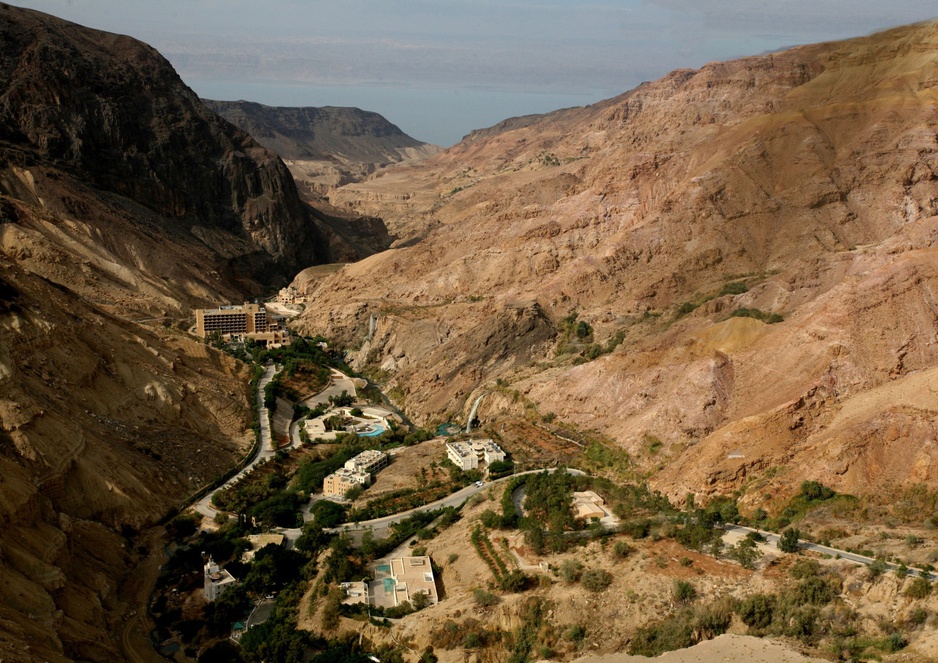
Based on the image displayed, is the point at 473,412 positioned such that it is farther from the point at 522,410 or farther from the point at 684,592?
the point at 684,592

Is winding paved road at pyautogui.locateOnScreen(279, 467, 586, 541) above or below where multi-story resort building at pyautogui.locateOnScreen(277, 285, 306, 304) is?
below

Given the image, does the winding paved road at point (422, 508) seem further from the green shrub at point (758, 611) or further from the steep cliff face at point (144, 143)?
the steep cliff face at point (144, 143)

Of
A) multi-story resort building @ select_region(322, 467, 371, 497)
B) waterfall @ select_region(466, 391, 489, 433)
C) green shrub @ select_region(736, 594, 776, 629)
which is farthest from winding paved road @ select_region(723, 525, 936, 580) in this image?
waterfall @ select_region(466, 391, 489, 433)

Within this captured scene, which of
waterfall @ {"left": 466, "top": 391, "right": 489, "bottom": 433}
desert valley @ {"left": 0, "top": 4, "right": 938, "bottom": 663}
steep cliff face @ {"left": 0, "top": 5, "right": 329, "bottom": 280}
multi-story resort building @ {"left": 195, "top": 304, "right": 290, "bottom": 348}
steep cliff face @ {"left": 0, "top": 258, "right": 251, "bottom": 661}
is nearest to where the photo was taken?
steep cliff face @ {"left": 0, "top": 258, "right": 251, "bottom": 661}

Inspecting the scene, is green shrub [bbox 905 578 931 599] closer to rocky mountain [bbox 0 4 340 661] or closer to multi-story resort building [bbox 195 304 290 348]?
rocky mountain [bbox 0 4 340 661]

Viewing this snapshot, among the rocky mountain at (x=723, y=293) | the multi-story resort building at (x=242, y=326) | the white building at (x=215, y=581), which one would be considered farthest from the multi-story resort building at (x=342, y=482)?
the multi-story resort building at (x=242, y=326)

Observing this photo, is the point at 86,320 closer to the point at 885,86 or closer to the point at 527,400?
the point at 527,400
